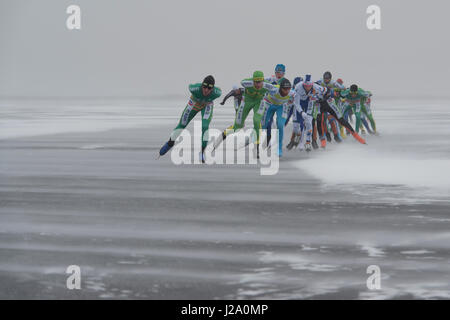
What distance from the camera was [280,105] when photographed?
16906 mm

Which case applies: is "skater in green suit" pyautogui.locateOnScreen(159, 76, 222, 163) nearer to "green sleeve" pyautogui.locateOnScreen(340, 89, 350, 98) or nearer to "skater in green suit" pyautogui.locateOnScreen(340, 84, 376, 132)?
"green sleeve" pyautogui.locateOnScreen(340, 89, 350, 98)

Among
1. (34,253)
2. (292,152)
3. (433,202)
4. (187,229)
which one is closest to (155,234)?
(187,229)

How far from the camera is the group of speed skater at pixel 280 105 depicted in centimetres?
1567

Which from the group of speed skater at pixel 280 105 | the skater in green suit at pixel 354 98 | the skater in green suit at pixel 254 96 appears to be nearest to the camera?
the group of speed skater at pixel 280 105

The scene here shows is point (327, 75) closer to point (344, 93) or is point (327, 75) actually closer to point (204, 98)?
point (344, 93)

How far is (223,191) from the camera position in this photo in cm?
1215

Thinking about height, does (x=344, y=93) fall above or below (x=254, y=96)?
above

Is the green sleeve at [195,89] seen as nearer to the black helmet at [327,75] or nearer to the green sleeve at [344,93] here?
the black helmet at [327,75]

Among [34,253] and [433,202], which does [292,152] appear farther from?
[34,253]

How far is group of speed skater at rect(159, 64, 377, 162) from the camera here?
617 inches

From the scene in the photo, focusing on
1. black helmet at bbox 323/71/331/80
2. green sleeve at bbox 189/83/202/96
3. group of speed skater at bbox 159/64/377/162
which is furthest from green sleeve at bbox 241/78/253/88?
black helmet at bbox 323/71/331/80

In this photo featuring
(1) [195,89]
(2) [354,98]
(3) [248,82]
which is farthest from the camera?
(2) [354,98]

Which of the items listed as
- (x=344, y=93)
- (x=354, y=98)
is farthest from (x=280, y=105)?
(x=354, y=98)

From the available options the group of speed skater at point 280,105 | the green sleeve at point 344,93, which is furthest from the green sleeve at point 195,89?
the green sleeve at point 344,93
